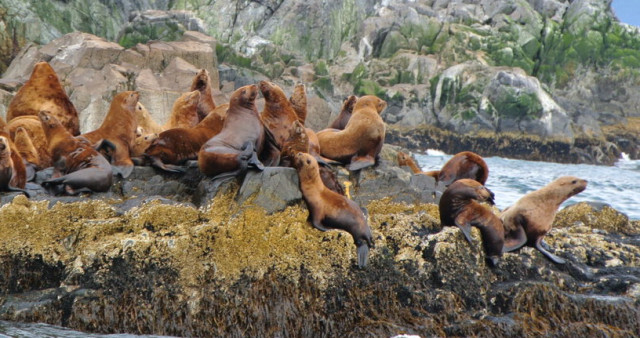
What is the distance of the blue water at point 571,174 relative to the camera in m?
13.8

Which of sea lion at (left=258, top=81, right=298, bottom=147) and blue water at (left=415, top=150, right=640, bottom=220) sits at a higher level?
sea lion at (left=258, top=81, right=298, bottom=147)

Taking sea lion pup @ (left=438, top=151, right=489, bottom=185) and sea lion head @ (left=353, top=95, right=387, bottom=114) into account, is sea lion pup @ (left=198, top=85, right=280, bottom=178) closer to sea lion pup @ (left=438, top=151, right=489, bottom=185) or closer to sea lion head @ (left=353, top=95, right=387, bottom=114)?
sea lion head @ (left=353, top=95, right=387, bottom=114)

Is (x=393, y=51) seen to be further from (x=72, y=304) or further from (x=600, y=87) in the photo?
(x=72, y=304)

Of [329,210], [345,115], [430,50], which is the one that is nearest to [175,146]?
[329,210]

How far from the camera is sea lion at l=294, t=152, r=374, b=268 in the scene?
4.66 m

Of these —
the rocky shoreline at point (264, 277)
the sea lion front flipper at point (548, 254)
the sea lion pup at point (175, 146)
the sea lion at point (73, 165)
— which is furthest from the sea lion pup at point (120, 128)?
the sea lion front flipper at point (548, 254)

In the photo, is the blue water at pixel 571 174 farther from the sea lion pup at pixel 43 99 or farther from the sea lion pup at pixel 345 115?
the sea lion pup at pixel 43 99

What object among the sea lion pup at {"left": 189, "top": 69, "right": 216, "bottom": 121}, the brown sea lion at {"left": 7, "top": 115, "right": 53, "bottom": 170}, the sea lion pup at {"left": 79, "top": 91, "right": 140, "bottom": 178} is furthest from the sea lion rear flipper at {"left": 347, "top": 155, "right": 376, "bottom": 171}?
the brown sea lion at {"left": 7, "top": 115, "right": 53, "bottom": 170}

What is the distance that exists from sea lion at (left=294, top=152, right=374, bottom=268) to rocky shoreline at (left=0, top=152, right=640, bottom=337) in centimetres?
8

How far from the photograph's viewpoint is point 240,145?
543cm

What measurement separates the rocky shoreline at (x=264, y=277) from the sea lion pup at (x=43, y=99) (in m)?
2.56

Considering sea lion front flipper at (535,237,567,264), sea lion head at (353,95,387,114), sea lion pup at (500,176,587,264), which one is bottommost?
sea lion front flipper at (535,237,567,264)

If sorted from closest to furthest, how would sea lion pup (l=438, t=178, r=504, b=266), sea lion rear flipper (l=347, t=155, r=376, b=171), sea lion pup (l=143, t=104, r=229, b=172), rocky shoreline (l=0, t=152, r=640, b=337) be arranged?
1. rocky shoreline (l=0, t=152, r=640, b=337)
2. sea lion pup (l=438, t=178, r=504, b=266)
3. sea lion rear flipper (l=347, t=155, r=376, b=171)
4. sea lion pup (l=143, t=104, r=229, b=172)

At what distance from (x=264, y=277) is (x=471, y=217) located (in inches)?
69.8
